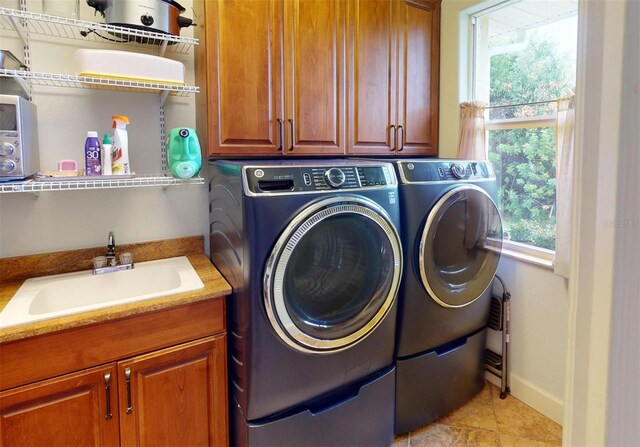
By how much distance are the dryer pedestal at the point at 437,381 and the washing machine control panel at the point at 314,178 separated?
88 cm

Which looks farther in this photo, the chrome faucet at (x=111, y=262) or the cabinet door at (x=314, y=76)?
the cabinet door at (x=314, y=76)

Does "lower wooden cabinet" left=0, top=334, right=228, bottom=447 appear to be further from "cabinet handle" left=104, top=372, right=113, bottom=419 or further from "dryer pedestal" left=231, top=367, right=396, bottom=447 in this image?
"dryer pedestal" left=231, top=367, right=396, bottom=447

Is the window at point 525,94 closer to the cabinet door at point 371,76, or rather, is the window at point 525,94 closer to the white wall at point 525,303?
the white wall at point 525,303

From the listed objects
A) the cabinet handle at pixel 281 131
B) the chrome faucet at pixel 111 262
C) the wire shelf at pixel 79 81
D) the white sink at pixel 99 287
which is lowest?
the white sink at pixel 99 287

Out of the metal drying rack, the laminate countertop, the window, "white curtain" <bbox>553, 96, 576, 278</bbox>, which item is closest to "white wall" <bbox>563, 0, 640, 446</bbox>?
the laminate countertop

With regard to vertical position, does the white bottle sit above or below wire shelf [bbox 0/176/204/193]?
above

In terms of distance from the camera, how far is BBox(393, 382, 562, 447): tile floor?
1.87 metres

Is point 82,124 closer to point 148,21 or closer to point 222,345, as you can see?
point 148,21

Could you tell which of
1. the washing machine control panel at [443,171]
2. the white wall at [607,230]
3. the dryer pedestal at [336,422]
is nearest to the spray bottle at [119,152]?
the dryer pedestal at [336,422]

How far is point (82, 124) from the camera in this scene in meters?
1.73

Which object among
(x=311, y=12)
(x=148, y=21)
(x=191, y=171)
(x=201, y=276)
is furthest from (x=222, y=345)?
(x=311, y=12)

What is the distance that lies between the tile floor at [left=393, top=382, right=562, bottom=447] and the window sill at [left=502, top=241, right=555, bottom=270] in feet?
2.62

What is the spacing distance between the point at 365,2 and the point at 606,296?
2.12 metres

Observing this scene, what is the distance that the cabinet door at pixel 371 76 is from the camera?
2.05m
